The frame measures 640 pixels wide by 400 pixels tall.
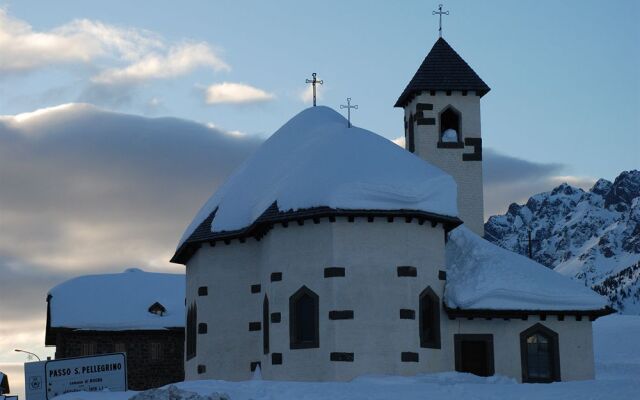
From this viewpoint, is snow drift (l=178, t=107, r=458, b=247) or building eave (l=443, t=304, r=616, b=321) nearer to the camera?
snow drift (l=178, t=107, r=458, b=247)

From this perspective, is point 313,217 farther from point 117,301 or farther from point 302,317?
point 117,301

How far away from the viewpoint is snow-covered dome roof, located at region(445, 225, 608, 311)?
3822cm

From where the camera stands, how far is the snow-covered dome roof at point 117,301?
2566 inches

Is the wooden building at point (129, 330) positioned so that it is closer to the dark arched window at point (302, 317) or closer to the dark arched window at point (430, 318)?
the dark arched window at point (302, 317)

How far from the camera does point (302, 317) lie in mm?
36000

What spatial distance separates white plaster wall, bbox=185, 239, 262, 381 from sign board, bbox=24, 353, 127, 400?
12.1 meters

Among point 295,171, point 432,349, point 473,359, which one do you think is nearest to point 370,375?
point 432,349

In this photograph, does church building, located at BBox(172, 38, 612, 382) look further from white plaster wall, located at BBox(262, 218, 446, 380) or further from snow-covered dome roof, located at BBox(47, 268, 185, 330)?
snow-covered dome roof, located at BBox(47, 268, 185, 330)

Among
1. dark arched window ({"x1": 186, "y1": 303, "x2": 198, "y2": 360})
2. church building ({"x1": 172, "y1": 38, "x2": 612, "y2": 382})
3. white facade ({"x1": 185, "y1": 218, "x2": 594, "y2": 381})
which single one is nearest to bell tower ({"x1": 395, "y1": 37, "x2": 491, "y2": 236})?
church building ({"x1": 172, "y1": 38, "x2": 612, "y2": 382})

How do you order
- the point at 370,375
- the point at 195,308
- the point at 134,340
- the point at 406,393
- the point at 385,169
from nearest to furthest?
the point at 406,393
the point at 370,375
the point at 385,169
the point at 195,308
the point at 134,340

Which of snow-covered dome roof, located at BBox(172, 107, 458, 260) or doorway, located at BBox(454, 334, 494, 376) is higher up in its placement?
snow-covered dome roof, located at BBox(172, 107, 458, 260)

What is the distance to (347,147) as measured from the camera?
126 feet

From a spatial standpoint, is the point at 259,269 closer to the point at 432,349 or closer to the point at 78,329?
the point at 432,349

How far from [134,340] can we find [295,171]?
30.4 meters
